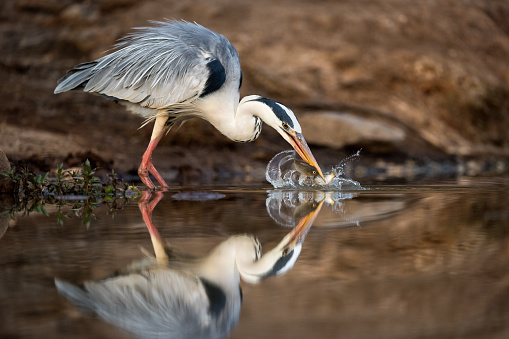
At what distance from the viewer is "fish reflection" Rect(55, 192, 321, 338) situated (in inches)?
97.0

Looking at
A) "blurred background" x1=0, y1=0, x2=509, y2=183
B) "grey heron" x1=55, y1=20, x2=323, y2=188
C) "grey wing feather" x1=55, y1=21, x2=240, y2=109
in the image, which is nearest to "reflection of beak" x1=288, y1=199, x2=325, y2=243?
"grey heron" x1=55, y1=20, x2=323, y2=188

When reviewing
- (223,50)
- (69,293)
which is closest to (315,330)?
(69,293)

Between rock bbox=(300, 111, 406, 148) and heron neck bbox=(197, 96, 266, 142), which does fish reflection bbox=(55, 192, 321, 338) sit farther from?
rock bbox=(300, 111, 406, 148)

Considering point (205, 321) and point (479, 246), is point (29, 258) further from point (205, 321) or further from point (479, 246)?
point (479, 246)

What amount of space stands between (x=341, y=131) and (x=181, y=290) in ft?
31.4

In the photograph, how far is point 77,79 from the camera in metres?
8.05

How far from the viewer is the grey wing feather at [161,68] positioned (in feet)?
24.8

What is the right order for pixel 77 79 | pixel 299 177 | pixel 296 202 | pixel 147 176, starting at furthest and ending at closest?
pixel 77 79, pixel 147 176, pixel 299 177, pixel 296 202

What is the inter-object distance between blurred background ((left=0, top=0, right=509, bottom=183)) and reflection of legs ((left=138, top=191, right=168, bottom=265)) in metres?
4.19

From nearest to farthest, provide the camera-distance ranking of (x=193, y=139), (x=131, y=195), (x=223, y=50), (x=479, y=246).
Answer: (x=479, y=246) → (x=131, y=195) → (x=223, y=50) → (x=193, y=139)

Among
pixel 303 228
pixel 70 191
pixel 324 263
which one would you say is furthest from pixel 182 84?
pixel 324 263

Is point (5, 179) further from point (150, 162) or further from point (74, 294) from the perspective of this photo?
point (74, 294)

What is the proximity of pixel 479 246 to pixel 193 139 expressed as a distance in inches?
308

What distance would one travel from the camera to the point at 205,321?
8.13 feet
